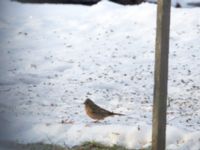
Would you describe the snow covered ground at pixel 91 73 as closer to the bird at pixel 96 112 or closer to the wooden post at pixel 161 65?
the bird at pixel 96 112

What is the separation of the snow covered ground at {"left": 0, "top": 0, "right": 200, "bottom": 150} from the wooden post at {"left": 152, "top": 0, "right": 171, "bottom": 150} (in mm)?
994

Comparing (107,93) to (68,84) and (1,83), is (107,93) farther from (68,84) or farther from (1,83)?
(1,83)

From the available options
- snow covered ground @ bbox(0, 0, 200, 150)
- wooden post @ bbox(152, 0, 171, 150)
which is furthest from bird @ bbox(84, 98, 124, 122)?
wooden post @ bbox(152, 0, 171, 150)

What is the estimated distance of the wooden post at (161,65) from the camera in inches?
192

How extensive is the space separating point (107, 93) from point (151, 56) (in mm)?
2367

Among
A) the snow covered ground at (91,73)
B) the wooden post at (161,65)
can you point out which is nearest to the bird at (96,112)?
the snow covered ground at (91,73)

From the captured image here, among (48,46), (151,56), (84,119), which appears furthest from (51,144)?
(48,46)

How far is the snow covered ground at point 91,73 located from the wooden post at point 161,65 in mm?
994

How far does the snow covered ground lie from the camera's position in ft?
21.6

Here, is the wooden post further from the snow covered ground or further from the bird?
the bird

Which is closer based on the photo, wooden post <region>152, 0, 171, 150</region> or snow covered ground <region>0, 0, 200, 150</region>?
wooden post <region>152, 0, 171, 150</region>

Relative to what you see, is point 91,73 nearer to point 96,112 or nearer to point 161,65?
point 96,112

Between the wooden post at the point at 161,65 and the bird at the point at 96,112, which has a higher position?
the wooden post at the point at 161,65

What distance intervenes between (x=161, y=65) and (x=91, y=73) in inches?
201
